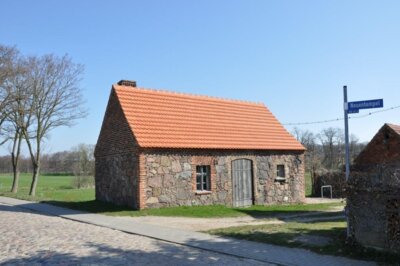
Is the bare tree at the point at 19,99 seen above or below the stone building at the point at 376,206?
above

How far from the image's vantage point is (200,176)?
21000mm

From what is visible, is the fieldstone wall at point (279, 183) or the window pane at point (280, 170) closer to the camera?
the fieldstone wall at point (279, 183)

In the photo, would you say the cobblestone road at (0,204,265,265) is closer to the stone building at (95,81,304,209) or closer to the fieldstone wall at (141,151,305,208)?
the fieldstone wall at (141,151,305,208)

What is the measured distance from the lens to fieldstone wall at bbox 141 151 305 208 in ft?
63.1

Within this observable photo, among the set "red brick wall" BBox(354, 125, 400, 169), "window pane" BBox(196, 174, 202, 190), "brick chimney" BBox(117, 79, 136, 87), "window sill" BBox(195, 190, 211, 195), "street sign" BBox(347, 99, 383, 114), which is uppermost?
"brick chimney" BBox(117, 79, 136, 87)

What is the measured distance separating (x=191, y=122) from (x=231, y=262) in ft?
44.9

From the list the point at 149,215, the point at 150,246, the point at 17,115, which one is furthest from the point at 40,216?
the point at 17,115

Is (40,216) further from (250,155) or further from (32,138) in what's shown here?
(32,138)

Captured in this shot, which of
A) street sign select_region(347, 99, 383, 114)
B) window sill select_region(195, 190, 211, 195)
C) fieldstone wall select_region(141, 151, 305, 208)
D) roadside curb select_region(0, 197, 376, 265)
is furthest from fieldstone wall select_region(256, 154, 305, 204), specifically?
street sign select_region(347, 99, 383, 114)

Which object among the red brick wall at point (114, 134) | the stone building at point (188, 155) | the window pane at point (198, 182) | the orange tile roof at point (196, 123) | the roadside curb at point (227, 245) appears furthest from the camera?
the window pane at point (198, 182)

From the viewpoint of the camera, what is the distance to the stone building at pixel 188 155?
19359 millimetres

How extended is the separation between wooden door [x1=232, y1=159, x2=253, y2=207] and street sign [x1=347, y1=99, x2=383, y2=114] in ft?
38.4

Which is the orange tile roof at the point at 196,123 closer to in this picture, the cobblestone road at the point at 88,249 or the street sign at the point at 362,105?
the cobblestone road at the point at 88,249

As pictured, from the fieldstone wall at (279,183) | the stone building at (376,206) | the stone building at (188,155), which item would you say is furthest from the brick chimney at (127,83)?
the stone building at (376,206)
